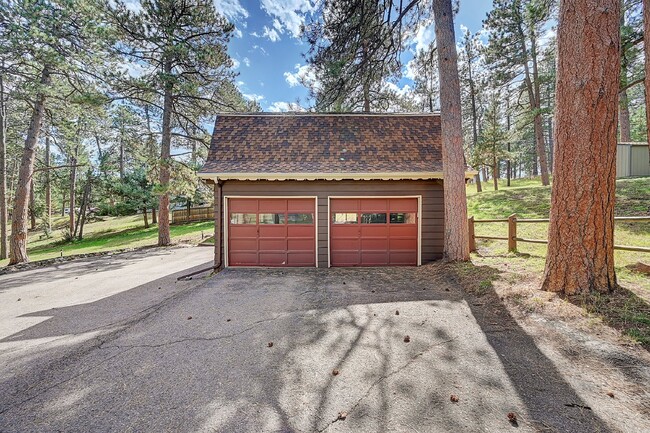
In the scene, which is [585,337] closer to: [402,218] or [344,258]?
[402,218]

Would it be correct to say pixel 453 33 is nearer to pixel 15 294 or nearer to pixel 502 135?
pixel 15 294

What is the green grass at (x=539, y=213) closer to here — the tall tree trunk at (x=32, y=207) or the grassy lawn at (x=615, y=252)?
the grassy lawn at (x=615, y=252)

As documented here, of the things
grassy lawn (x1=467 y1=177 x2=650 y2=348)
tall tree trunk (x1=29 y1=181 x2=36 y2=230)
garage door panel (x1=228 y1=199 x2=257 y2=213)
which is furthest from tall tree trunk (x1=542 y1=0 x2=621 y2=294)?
tall tree trunk (x1=29 y1=181 x2=36 y2=230)

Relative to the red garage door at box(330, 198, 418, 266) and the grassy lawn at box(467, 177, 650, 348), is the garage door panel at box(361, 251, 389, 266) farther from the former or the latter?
the grassy lawn at box(467, 177, 650, 348)

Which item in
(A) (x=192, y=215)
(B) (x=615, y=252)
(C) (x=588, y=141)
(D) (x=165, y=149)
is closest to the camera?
(C) (x=588, y=141)

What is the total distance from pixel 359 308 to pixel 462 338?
5.37ft

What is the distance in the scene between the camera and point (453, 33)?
22.4ft

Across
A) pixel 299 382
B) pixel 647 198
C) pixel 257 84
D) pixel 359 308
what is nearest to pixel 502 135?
pixel 647 198

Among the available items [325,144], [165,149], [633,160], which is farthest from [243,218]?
[633,160]

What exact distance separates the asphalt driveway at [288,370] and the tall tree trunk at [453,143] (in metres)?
2.29

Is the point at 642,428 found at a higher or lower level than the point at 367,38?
lower

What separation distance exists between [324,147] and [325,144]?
0.49 ft

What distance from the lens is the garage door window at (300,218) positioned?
319 inches

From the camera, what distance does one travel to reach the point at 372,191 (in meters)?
8.02
